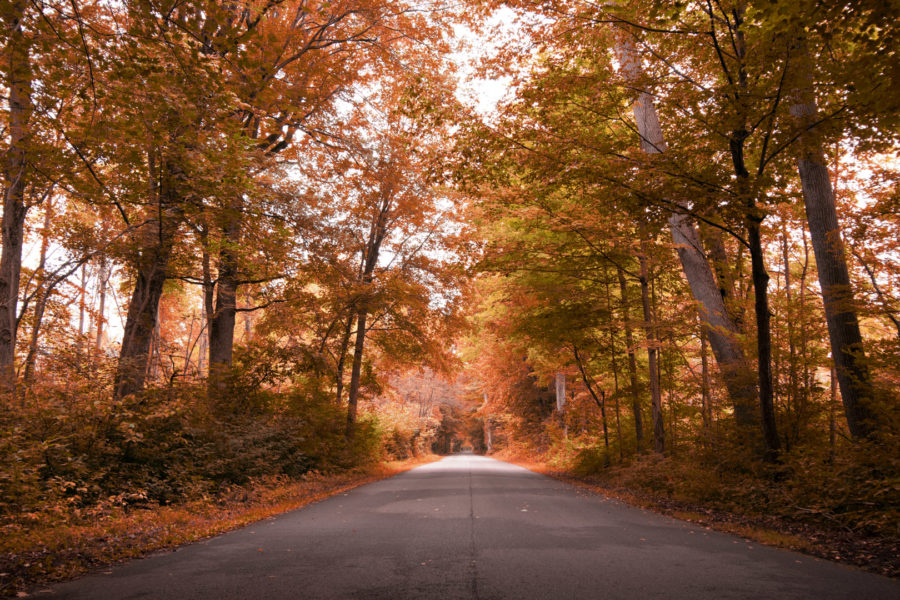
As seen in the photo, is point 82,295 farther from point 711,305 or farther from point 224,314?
point 711,305

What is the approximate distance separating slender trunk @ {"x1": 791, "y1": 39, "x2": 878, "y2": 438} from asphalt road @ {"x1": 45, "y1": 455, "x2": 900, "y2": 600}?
3237 mm

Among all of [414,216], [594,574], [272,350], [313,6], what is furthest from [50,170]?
[414,216]

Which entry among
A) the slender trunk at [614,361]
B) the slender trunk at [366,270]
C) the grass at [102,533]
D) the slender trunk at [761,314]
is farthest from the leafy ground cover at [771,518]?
the slender trunk at [366,270]

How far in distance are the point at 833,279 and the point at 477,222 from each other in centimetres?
887

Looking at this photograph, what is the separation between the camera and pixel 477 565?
14.2 ft

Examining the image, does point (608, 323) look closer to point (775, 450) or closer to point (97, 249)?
point (775, 450)

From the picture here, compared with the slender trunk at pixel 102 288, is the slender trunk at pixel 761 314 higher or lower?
lower

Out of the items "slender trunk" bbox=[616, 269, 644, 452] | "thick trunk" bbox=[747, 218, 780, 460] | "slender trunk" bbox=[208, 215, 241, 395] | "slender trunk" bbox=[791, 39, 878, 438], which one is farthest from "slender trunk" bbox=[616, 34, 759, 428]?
"slender trunk" bbox=[208, 215, 241, 395]

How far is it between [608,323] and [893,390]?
6.23 m

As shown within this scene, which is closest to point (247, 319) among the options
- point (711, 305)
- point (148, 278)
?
point (148, 278)

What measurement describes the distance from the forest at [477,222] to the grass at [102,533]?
54 mm

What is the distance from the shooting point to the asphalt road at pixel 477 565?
3588mm

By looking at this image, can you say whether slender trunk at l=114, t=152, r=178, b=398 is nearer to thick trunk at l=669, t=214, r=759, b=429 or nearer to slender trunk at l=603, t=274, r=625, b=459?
thick trunk at l=669, t=214, r=759, b=429

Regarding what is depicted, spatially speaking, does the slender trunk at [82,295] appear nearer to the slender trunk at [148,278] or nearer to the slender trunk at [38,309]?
the slender trunk at [38,309]
